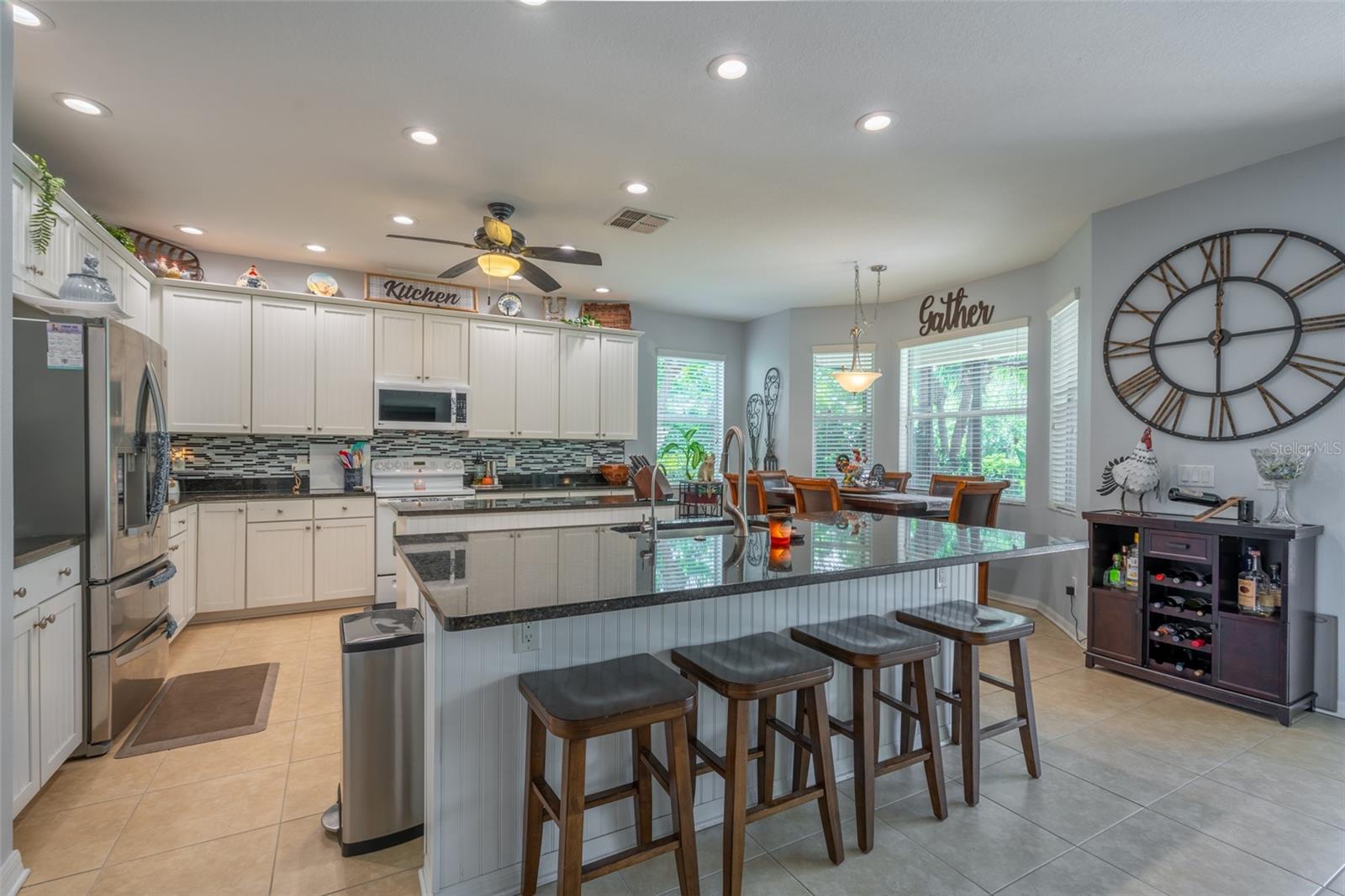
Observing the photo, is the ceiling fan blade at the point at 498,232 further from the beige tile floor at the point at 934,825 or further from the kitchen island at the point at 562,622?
→ the beige tile floor at the point at 934,825

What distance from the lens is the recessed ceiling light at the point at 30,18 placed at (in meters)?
2.07

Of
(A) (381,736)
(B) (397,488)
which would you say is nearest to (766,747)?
(A) (381,736)

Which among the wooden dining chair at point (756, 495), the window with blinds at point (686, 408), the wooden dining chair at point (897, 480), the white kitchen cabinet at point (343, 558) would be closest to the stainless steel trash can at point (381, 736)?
the white kitchen cabinet at point (343, 558)

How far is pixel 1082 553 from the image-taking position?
405 cm

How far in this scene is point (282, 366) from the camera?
186 inches

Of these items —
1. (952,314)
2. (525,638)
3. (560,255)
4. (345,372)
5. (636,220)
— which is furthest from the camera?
(952,314)

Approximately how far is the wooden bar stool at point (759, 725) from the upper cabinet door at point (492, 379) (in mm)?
4032

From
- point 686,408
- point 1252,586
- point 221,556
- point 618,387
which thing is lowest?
point 221,556

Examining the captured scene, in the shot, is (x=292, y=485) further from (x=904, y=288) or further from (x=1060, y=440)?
(x=1060, y=440)

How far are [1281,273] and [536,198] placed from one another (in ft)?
12.8

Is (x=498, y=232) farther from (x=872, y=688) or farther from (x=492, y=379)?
(x=872, y=688)

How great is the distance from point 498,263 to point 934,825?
3424 millimetres

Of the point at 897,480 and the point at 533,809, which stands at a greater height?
the point at 897,480

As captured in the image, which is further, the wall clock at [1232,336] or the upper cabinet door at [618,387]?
the upper cabinet door at [618,387]
